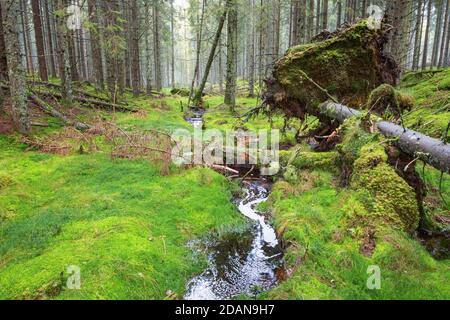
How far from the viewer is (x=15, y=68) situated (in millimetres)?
8938

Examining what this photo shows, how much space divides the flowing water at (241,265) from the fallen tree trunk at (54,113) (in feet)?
24.3

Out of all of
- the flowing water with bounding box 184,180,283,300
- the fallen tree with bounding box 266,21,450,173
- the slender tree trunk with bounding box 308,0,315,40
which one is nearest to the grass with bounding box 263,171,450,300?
the flowing water with bounding box 184,180,283,300

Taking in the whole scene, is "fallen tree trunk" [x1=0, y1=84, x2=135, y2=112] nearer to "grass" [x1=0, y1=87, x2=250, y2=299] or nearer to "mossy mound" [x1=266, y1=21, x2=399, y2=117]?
"grass" [x1=0, y1=87, x2=250, y2=299]

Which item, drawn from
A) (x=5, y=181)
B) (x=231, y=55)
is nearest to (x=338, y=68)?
(x=231, y=55)

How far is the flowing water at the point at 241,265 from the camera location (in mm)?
4434

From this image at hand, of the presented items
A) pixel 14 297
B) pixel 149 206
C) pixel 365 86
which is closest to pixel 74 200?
pixel 149 206

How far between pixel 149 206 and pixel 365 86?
744 cm

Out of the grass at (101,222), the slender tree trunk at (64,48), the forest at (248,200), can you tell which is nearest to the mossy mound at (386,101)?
the forest at (248,200)

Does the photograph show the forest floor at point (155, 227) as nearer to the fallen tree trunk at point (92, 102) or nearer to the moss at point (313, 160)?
the moss at point (313, 160)

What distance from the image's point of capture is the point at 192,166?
8812 millimetres

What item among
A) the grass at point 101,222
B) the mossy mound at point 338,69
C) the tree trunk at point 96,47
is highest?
the tree trunk at point 96,47

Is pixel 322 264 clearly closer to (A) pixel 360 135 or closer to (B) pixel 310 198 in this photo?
(B) pixel 310 198

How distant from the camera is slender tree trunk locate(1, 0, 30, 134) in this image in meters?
8.55

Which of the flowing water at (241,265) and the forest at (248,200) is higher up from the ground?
the forest at (248,200)
